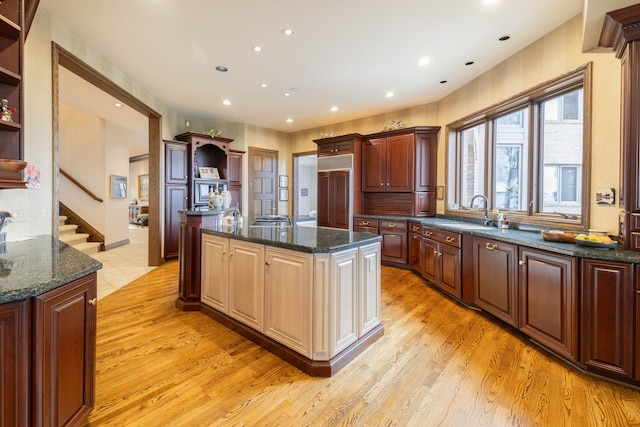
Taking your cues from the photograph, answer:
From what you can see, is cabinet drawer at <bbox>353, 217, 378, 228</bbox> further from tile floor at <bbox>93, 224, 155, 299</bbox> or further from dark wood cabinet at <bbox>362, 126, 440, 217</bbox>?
tile floor at <bbox>93, 224, 155, 299</bbox>

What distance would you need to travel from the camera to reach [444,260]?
348cm

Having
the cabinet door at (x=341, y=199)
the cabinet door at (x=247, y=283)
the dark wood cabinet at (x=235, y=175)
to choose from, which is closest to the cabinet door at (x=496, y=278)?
the cabinet door at (x=247, y=283)

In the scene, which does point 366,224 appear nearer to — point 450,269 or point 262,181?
point 450,269

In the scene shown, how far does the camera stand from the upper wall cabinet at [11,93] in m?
1.64

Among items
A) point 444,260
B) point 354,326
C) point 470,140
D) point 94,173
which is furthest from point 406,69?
point 94,173

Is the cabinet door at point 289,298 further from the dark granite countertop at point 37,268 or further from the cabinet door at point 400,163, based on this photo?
the cabinet door at point 400,163

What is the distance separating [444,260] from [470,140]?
6.76ft

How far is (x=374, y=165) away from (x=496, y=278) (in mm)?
3087

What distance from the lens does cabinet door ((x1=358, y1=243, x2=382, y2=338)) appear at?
2.21 m

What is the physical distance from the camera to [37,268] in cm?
133

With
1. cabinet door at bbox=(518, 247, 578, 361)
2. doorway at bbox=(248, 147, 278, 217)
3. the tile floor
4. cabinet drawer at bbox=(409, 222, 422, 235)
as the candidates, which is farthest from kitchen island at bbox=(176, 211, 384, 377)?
doorway at bbox=(248, 147, 278, 217)

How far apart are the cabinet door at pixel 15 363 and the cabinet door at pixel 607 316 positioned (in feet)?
9.97

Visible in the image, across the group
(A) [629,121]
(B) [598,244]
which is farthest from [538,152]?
(B) [598,244]

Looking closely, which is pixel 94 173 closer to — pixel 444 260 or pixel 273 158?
pixel 273 158
